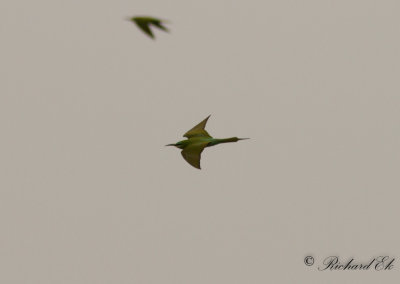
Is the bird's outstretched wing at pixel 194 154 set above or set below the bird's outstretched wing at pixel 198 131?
below

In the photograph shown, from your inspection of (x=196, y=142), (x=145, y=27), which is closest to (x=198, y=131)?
(x=196, y=142)

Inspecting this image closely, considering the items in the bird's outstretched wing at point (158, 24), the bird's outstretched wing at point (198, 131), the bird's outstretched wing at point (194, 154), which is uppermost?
the bird's outstretched wing at point (158, 24)

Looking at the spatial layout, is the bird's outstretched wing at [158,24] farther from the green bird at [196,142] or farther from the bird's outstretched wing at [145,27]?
the green bird at [196,142]

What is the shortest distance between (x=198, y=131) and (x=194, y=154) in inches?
8.1

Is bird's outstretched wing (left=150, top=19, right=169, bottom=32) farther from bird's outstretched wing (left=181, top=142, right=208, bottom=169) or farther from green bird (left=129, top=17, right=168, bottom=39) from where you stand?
bird's outstretched wing (left=181, top=142, right=208, bottom=169)

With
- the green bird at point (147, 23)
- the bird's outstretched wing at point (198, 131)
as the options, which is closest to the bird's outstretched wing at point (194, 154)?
the bird's outstretched wing at point (198, 131)

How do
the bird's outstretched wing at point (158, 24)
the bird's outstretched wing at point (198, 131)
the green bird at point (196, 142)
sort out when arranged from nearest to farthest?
the bird's outstretched wing at point (158, 24)
the green bird at point (196, 142)
the bird's outstretched wing at point (198, 131)

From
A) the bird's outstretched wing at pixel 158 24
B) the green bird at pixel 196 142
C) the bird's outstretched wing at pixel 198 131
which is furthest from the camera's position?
the bird's outstretched wing at pixel 198 131

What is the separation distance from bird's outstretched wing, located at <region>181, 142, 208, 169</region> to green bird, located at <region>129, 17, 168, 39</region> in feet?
3.15

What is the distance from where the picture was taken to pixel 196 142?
450 centimetres

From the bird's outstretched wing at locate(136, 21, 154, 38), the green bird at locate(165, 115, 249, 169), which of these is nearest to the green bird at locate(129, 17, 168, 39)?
the bird's outstretched wing at locate(136, 21, 154, 38)

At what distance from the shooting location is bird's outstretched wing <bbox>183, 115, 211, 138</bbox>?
458cm

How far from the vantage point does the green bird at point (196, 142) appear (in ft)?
14.5

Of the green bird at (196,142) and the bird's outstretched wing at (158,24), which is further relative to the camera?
the green bird at (196,142)
